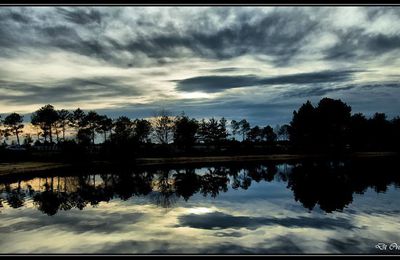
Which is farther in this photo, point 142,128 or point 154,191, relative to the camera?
point 142,128

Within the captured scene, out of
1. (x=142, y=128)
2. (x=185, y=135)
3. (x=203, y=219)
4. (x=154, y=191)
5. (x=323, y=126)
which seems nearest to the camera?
(x=203, y=219)

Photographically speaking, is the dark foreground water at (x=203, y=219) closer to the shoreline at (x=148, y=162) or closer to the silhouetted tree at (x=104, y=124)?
the shoreline at (x=148, y=162)

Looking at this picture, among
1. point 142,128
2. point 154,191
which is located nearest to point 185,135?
point 142,128

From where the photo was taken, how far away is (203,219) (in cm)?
2556

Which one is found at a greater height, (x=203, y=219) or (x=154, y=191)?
(x=203, y=219)

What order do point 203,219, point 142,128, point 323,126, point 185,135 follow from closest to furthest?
1. point 203,219
2. point 185,135
3. point 323,126
4. point 142,128

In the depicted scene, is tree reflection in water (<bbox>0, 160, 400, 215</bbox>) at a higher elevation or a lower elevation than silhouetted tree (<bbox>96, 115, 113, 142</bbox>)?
lower

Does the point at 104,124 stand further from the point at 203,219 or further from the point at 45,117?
the point at 203,219

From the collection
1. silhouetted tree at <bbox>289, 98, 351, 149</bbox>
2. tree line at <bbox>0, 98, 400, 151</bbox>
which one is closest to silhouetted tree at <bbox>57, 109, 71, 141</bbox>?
tree line at <bbox>0, 98, 400, 151</bbox>

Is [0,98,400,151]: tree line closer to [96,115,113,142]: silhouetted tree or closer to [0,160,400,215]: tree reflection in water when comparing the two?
[96,115,113,142]: silhouetted tree

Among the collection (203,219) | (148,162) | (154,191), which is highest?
(203,219)

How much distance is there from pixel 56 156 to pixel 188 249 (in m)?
81.3

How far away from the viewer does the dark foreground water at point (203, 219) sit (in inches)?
739

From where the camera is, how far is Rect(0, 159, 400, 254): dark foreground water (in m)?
A: 18.8
